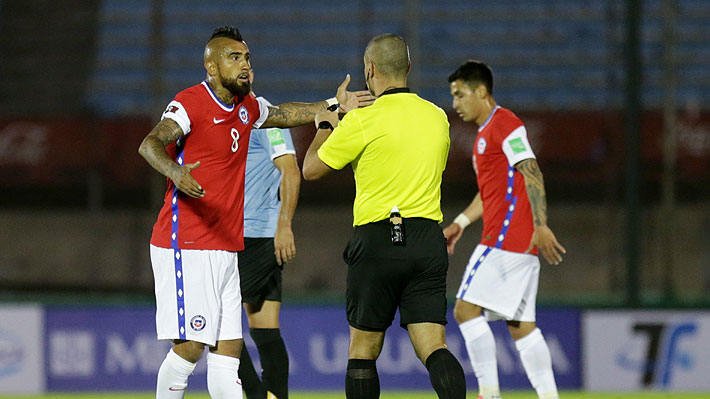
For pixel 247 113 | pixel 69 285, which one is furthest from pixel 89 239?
pixel 247 113

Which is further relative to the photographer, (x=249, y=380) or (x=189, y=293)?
(x=249, y=380)

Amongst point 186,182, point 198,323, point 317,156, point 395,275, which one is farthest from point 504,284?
point 186,182

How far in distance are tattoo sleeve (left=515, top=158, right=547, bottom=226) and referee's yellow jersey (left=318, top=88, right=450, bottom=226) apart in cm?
110

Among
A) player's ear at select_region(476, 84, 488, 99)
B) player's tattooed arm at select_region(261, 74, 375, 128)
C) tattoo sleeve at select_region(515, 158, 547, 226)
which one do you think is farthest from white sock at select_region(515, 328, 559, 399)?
player's tattooed arm at select_region(261, 74, 375, 128)

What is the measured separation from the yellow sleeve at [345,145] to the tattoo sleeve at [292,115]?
1.70ft

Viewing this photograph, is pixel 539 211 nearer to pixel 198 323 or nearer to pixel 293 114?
pixel 293 114

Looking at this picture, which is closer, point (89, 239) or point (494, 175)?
point (494, 175)

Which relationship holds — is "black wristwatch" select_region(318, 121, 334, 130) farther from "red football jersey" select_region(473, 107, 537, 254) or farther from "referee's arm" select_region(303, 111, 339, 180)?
"red football jersey" select_region(473, 107, 537, 254)

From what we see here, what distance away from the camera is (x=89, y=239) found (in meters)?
11.1

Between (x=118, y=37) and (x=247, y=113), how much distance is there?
8.67 m

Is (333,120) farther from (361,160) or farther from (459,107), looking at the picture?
(459,107)

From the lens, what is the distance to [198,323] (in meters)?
4.43

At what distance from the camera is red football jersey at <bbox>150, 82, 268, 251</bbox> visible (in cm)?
445

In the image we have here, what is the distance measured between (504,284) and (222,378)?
6.34ft
